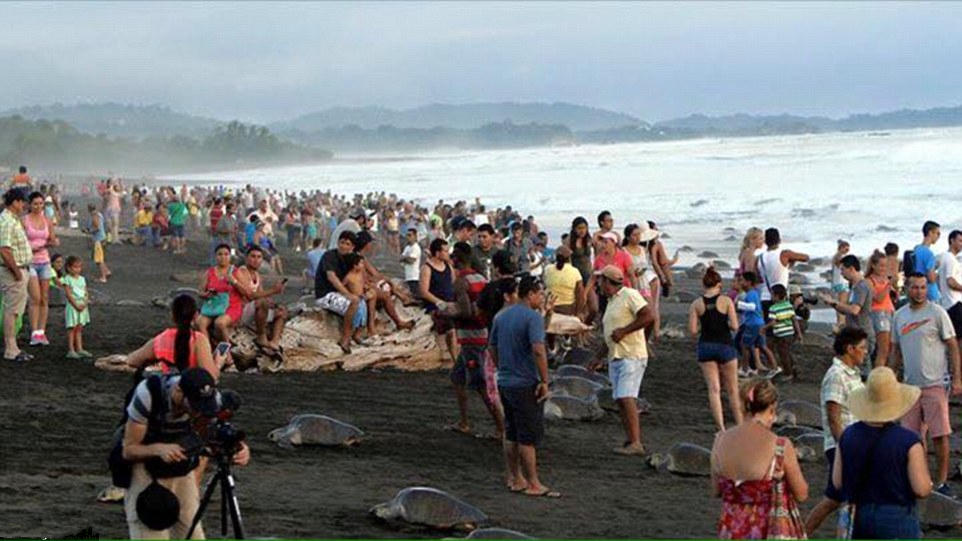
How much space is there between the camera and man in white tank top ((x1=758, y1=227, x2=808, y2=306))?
1627 centimetres

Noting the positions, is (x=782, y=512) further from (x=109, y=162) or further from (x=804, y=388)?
(x=109, y=162)

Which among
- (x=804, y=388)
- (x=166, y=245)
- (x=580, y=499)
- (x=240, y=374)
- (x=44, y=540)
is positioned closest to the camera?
(x=44, y=540)

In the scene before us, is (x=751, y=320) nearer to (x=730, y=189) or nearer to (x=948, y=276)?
(x=948, y=276)

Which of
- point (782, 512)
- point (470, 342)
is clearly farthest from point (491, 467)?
Answer: point (782, 512)

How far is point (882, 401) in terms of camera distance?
6488 mm

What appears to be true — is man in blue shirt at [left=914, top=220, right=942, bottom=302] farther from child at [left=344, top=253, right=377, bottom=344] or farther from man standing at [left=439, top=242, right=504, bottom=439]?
child at [left=344, top=253, right=377, bottom=344]

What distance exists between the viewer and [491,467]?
1134cm

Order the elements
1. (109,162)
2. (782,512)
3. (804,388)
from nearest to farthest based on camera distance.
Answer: (782,512), (804,388), (109,162)

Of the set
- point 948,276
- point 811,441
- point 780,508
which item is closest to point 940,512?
point 811,441

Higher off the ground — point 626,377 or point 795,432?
point 626,377

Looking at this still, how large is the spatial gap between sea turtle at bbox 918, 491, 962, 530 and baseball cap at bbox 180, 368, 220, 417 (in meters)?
5.19

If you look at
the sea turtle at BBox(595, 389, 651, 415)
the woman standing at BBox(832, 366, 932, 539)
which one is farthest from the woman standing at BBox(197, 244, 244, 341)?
the woman standing at BBox(832, 366, 932, 539)

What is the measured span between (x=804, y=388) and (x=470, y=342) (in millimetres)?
5696

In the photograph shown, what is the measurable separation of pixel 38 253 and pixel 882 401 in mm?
10217
